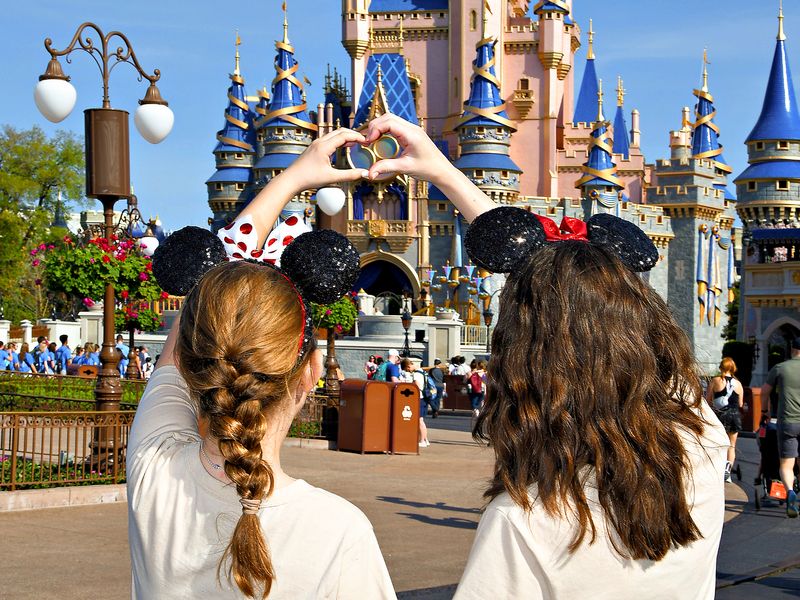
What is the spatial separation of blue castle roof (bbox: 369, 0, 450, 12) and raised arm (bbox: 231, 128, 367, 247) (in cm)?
5346

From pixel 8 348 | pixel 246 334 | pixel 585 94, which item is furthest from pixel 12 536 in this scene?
pixel 585 94

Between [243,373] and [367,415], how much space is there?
40.8ft

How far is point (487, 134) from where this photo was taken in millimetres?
49344

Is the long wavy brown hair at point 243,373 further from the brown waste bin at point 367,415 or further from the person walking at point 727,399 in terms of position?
the brown waste bin at point 367,415

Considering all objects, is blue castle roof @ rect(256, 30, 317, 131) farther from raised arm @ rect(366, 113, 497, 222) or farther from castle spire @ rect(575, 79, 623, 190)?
raised arm @ rect(366, 113, 497, 222)

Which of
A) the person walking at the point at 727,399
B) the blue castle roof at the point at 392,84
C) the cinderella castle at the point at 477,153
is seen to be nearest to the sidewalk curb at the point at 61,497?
the person walking at the point at 727,399

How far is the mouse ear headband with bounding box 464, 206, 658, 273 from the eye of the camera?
2645mm

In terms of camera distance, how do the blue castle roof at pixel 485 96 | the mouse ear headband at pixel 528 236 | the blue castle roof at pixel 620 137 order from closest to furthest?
the mouse ear headband at pixel 528 236, the blue castle roof at pixel 485 96, the blue castle roof at pixel 620 137

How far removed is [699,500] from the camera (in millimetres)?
2045

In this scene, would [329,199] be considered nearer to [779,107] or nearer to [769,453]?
[769,453]

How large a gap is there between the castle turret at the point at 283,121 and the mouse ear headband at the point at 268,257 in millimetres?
47974

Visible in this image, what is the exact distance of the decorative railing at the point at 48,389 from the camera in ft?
47.4

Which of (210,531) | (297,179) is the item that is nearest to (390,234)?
(297,179)

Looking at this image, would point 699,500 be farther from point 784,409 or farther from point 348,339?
point 348,339
